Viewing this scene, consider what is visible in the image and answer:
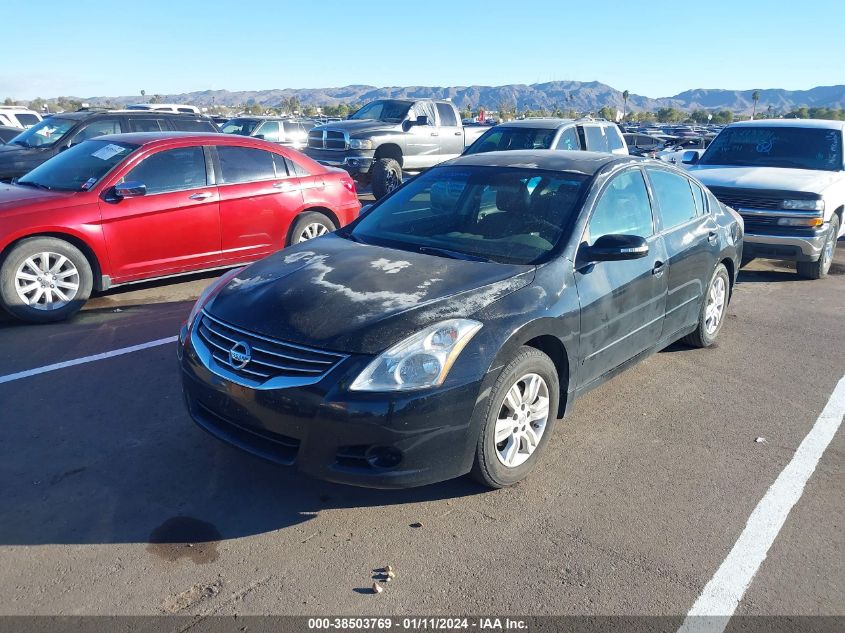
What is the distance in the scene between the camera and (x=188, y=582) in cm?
308

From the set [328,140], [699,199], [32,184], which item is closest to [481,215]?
[699,199]

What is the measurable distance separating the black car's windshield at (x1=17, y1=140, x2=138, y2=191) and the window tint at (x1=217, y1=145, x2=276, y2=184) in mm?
917

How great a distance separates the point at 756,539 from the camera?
3.51m

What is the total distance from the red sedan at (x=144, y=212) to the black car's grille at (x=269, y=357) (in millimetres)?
3585

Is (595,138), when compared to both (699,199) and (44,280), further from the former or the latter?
(44,280)

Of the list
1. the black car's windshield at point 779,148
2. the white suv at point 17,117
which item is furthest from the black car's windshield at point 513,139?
the white suv at point 17,117

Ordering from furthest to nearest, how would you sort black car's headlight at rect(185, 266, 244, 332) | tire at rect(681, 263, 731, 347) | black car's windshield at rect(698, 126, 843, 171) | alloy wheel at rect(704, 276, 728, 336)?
black car's windshield at rect(698, 126, 843, 171)
alloy wheel at rect(704, 276, 728, 336)
tire at rect(681, 263, 731, 347)
black car's headlight at rect(185, 266, 244, 332)

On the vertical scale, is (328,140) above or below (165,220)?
above

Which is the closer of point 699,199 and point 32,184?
point 699,199

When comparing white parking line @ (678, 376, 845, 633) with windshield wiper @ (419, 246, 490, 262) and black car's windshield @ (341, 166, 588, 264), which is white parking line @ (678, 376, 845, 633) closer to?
black car's windshield @ (341, 166, 588, 264)

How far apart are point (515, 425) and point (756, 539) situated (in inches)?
A: 49.8

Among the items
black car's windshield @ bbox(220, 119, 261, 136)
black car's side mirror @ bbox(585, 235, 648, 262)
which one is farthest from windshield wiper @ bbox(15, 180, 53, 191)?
Result: black car's windshield @ bbox(220, 119, 261, 136)

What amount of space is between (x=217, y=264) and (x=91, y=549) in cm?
468

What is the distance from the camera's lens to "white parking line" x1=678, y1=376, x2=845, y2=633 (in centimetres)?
299
